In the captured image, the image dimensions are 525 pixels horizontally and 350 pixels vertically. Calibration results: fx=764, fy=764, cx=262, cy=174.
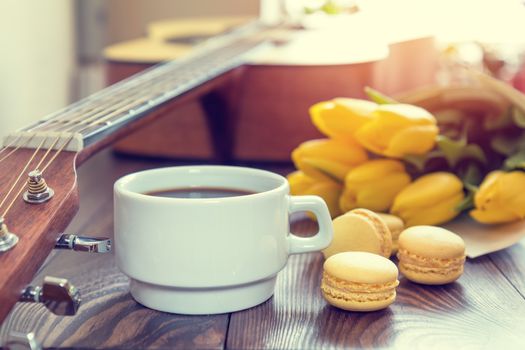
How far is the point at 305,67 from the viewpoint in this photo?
1.00m

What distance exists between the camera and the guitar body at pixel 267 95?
0.99m

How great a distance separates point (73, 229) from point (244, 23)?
0.81 meters

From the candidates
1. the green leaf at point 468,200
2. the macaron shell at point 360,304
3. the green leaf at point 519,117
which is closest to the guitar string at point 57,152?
the macaron shell at point 360,304

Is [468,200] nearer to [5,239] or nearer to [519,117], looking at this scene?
[519,117]

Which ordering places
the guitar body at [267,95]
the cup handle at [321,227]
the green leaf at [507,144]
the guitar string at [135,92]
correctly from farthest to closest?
the guitar body at [267,95], the green leaf at [507,144], the guitar string at [135,92], the cup handle at [321,227]

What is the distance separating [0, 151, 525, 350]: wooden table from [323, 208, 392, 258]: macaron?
0.03 m

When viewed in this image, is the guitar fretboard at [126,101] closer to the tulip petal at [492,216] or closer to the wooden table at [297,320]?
the wooden table at [297,320]

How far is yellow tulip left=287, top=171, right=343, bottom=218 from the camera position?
69 centimetres

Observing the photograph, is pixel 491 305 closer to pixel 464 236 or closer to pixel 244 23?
pixel 464 236

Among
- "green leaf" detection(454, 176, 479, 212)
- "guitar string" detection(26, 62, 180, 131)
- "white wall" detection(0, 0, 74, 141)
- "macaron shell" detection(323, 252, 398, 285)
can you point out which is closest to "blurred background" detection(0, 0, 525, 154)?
"white wall" detection(0, 0, 74, 141)

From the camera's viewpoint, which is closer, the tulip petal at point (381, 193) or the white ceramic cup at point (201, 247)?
the white ceramic cup at point (201, 247)

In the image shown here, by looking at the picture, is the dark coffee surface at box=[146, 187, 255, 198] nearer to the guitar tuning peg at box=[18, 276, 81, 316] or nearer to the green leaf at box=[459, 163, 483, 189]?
the guitar tuning peg at box=[18, 276, 81, 316]

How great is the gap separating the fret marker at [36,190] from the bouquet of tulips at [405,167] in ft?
0.93

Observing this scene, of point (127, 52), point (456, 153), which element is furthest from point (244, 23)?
point (456, 153)
